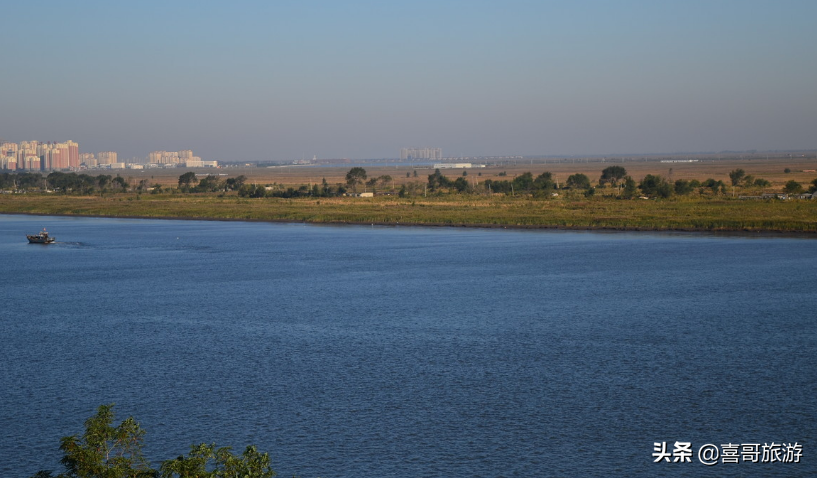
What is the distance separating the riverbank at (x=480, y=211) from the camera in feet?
225

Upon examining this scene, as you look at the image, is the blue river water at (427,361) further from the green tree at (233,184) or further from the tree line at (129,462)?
the green tree at (233,184)

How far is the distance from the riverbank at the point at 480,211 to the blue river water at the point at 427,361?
1936 centimetres

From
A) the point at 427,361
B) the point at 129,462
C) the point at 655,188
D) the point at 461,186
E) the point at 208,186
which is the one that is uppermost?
the point at 208,186

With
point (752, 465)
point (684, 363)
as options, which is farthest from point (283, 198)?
point (752, 465)

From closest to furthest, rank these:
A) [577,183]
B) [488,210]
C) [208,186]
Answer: [488,210] < [577,183] < [208,186]

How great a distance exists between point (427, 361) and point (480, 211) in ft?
190

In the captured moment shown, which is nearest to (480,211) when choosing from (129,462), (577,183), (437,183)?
(577,183)

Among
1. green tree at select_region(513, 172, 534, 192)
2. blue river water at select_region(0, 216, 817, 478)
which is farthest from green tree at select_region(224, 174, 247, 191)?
blue river water at select_region(0, 216, 817, 478)

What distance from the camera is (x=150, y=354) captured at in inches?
1071

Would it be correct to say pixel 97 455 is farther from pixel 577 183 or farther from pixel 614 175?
pixel 614 175

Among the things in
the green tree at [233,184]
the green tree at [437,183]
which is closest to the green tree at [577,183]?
the green tree at [437,183]

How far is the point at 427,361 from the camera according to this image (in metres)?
25.8

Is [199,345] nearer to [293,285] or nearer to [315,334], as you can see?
[315,334]

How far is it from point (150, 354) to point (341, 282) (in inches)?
633
